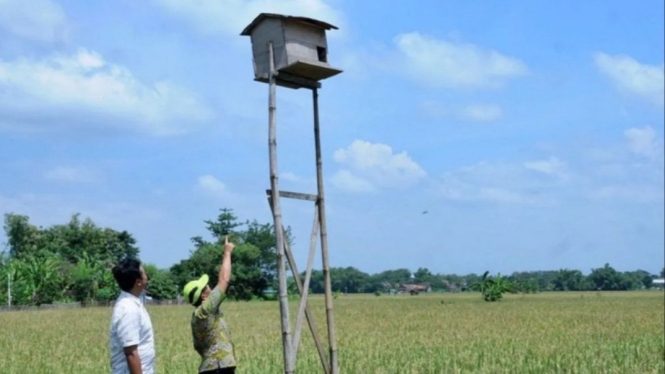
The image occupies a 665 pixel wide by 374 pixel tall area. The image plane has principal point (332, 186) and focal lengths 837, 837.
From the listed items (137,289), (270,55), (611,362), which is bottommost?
(611,362)

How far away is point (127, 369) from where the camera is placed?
452 centimetres

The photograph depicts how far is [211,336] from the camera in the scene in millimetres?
5477

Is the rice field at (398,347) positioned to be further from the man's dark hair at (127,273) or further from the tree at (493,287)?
the tree at (493,287)

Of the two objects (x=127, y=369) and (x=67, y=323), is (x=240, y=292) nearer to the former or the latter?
(x=67, y=323)

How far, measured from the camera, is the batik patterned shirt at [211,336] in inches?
213

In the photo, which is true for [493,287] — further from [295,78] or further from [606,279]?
[606,279]

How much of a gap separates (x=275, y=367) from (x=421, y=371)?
1.98 m

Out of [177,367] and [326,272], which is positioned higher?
[326,272]

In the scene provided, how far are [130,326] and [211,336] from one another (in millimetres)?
1066

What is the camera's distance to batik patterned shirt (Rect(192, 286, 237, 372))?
17.8 feet

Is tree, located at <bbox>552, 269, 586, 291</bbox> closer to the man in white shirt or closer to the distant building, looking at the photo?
the distant building

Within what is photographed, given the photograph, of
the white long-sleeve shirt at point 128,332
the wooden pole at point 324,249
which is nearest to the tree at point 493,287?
the wooden pole at point 324,249

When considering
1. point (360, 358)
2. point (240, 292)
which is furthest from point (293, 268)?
point (240, 292)

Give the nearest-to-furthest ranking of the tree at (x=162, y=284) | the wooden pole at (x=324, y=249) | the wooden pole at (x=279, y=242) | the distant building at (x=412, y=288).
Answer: the wooden pole at (x=279, y=242)
the wooden pole at (x=324, y=249)
the tree at (x=162, y=284)
the distant building at (x=412, y=288)
